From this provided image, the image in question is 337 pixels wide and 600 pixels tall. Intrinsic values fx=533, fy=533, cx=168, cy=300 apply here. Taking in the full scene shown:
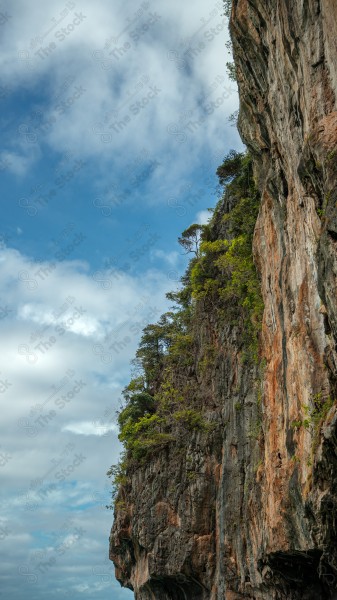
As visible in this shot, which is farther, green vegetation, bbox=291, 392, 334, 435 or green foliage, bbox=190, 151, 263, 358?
green foliage, bbox=190, 151, 263, 358

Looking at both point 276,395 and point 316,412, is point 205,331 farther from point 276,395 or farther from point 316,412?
point 316,412

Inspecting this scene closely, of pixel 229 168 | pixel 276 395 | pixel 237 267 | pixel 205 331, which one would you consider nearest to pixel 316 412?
pixel 276 395

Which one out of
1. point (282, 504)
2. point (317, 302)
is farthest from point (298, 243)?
point (282, 504)

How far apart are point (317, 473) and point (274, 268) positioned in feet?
24.9

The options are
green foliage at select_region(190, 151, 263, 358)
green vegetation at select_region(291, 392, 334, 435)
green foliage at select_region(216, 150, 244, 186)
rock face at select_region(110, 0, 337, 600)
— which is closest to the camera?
rock face at select_region(110, 0, 337, 600)

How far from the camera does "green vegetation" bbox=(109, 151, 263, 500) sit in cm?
2588

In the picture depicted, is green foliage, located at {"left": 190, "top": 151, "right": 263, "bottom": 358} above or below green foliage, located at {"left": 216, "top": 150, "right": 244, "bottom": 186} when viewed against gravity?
below

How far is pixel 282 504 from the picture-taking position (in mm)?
15672

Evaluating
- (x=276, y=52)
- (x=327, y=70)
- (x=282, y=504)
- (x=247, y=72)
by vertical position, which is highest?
(x=247, y=72)

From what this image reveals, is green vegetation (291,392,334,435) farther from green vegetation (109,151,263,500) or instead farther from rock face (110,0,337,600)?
green vegetation (109,151,263,500)

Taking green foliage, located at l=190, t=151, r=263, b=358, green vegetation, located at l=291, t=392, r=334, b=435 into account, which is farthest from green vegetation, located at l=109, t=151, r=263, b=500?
green vegetation, located at l=291, t=392, r=334, b=435

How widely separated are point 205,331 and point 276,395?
12.8 metres

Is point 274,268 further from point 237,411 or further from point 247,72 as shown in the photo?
point 237,411

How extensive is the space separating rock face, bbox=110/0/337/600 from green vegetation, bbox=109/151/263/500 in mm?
1018
